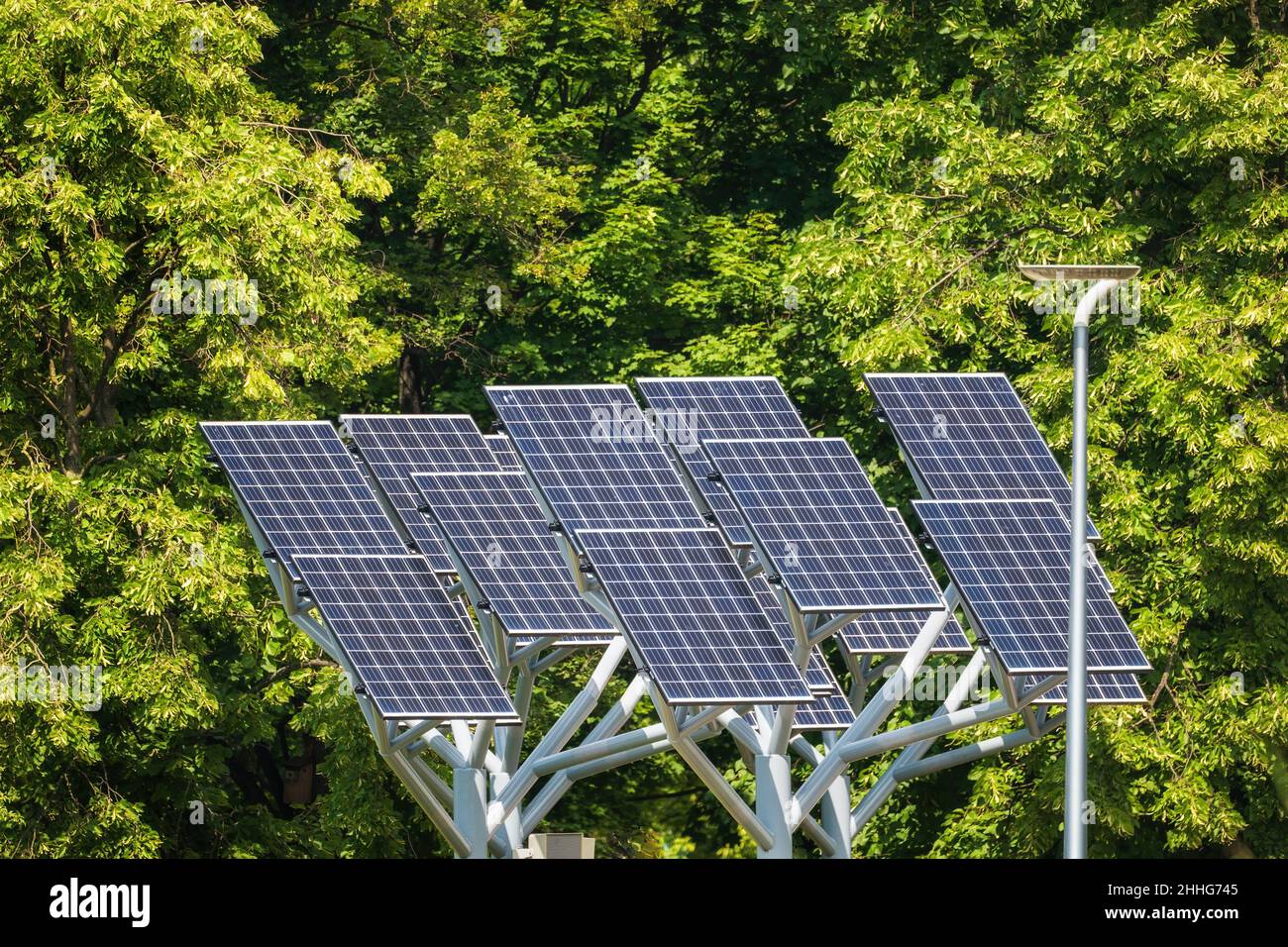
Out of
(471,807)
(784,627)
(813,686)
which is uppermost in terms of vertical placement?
(784,627)

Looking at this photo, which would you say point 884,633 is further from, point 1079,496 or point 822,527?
point 1079,496

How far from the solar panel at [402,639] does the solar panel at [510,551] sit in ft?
2.69

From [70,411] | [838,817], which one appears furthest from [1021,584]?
[70,411]

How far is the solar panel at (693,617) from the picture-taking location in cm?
2530

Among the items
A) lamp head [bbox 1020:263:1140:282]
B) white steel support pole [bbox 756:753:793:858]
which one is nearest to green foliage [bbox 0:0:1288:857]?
white steel support pole [bbox 756:753:793:858]

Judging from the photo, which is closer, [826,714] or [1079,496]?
[1079,496]

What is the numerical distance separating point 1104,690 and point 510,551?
706 cm

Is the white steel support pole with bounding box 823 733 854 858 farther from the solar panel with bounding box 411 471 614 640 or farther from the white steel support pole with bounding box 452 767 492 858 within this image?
the white steel support pole with bounding box 452 767 492 858

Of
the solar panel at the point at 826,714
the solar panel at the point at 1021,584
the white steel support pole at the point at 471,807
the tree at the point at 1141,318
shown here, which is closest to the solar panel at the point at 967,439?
the solar panel at the point at 1021,584

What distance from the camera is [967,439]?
29203mm

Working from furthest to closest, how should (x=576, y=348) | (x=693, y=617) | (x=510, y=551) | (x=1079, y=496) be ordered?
(x=576, y=348)
(x=510, y=551)
(x=693, y=617)
(x=1079, y=496)

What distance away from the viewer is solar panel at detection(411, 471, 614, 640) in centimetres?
2838

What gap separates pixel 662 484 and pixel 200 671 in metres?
8.20

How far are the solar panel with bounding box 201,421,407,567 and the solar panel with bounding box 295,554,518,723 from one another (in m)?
→ 0.63
